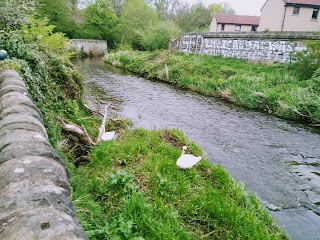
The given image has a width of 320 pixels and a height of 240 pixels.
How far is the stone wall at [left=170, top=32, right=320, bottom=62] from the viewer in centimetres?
1761

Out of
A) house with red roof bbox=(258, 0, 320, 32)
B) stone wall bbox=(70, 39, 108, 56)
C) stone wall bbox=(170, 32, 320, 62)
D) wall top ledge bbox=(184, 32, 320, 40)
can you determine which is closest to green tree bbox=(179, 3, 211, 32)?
stone wall bbox=(70, 39, 108, 56)

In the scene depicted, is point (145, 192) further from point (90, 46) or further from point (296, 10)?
point (90, 46)

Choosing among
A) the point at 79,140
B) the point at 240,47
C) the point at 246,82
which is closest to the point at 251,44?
the point at 240,47

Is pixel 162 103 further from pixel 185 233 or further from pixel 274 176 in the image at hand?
pixel 185 233

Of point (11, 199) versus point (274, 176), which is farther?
point (274, 176)

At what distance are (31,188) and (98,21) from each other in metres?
40.7

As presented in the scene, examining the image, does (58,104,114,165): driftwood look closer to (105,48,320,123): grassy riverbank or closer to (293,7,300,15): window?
(105,48,320,123): grassy riverbank

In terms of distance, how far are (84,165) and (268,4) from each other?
3296 centimetres

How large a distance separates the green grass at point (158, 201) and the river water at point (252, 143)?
0.82m

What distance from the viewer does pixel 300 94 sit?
1148 cm

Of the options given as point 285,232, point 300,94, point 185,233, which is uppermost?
point 300,94

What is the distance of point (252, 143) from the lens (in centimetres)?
803

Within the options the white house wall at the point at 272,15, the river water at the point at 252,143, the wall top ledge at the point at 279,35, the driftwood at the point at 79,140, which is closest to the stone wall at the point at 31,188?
the driftwood at the point at 79,140

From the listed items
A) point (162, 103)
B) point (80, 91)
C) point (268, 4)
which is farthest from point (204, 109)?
point (268, 4)
